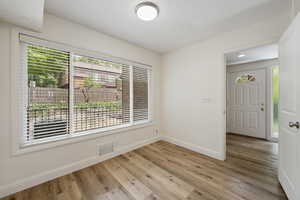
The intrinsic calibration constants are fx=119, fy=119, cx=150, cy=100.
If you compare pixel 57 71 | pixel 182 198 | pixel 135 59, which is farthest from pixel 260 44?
pixel 57 71

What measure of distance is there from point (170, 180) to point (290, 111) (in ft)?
5.85

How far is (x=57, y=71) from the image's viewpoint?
196 centimetres

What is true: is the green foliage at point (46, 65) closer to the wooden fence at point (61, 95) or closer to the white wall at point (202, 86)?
the wooden fence at point (61, 95)

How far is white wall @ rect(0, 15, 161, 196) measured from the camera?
1.54 meters

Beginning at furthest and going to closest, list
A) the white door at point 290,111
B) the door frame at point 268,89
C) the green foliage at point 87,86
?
the door frame at point 268,89 < the green foliage at point 87,86 < the white door at point 290,111

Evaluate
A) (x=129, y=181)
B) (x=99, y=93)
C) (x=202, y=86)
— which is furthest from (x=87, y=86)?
(x=202, y=86)

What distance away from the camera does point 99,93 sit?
242 cm

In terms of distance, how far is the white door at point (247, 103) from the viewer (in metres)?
3.72

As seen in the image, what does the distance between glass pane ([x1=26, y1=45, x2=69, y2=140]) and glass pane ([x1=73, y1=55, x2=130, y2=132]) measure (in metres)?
0.17

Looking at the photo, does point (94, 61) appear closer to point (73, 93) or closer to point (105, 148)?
point (73, 93)

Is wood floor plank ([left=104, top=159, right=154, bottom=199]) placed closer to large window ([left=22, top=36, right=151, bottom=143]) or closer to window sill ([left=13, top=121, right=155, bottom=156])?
window sill ([left=13, top=121, right=155, bottom=156])

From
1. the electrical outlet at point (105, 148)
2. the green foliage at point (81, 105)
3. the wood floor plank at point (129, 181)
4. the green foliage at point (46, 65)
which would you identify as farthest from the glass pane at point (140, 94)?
the green foliage at point (46, 65)

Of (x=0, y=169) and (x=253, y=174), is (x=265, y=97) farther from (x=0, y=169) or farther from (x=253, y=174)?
(x=0, y=169)

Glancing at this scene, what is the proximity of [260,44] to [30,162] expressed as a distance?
13.1 ft
